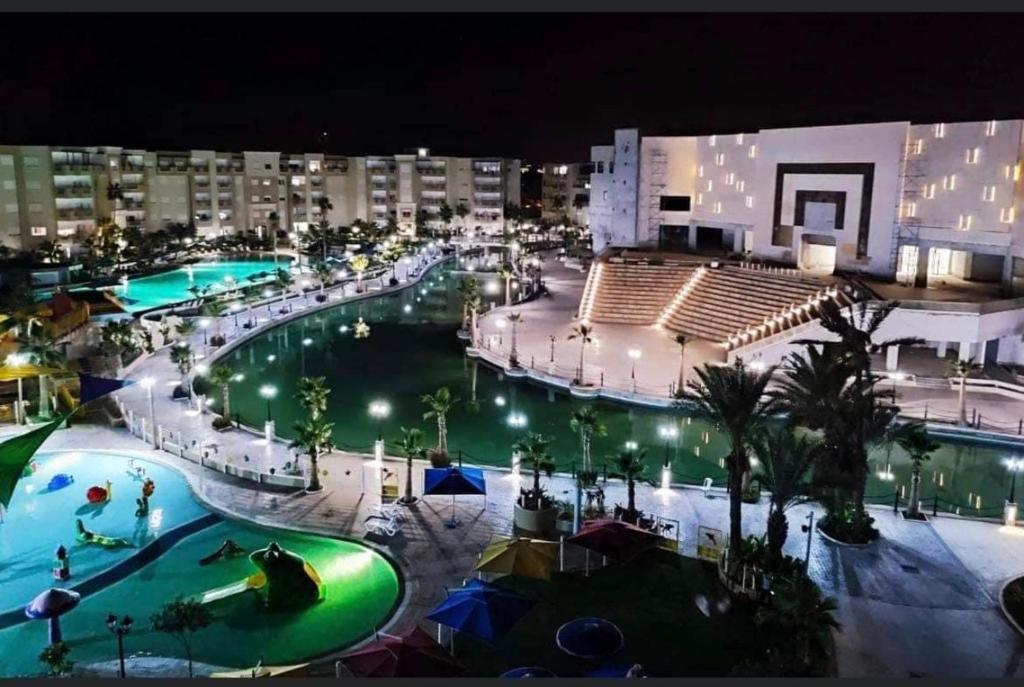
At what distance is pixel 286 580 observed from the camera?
60.4ft

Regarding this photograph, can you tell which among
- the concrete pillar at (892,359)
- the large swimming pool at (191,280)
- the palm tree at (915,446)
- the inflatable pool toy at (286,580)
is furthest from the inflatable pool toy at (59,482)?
the concrete pillar at (892,359)

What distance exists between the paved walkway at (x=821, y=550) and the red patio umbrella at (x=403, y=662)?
3448mm

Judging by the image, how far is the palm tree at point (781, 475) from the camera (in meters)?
18.8

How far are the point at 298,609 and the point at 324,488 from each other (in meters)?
6.83

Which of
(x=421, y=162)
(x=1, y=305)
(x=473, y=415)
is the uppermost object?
(x=421, y=162)

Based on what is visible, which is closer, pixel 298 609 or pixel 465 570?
pixel 298 609

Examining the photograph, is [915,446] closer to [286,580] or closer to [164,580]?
[286,580]

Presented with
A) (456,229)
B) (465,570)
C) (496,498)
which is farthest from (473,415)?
(456,229)

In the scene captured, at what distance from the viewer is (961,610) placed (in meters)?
18.0

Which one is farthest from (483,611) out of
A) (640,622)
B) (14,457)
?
(14,457)

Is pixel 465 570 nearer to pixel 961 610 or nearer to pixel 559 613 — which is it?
pixel 559 613

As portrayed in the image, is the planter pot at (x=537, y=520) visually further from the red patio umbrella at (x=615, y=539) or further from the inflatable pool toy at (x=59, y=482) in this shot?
the inflatable pool toy at (x=59, y=482)

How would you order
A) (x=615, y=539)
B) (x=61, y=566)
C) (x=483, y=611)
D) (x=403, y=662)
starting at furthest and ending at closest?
(x=61, y=566) → (x=615, y=539) → (x=483, y=611) → (x=403, y=662)

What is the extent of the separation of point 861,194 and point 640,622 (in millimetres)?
37633
